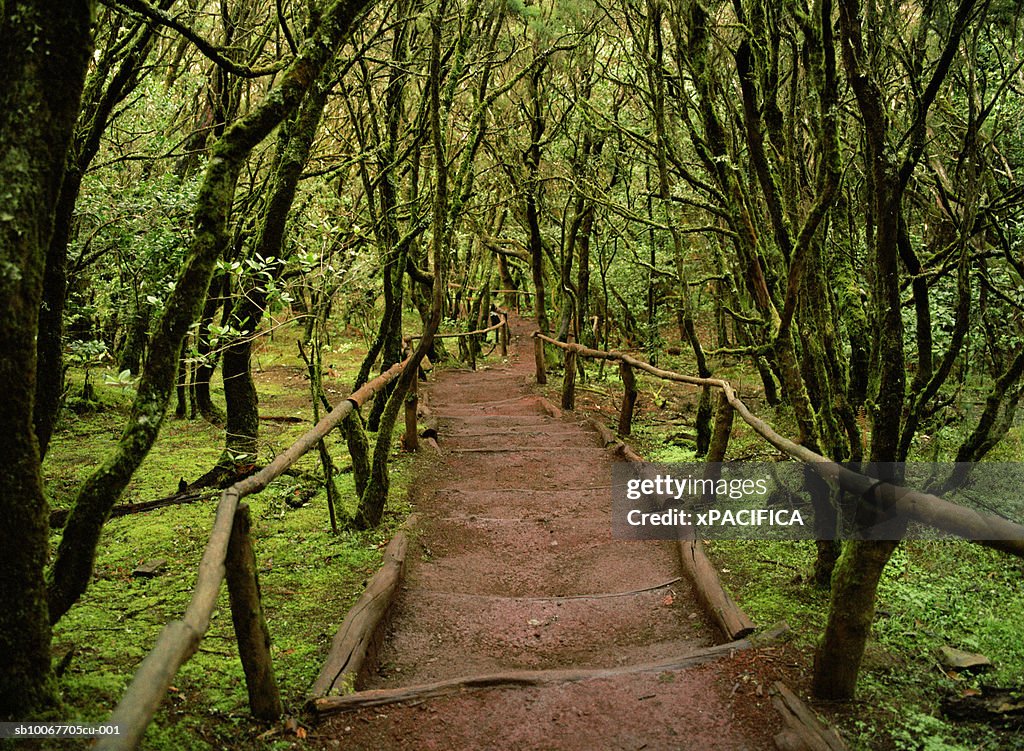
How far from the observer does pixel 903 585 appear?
16.0 ft

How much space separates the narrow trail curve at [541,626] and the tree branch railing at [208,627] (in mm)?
418

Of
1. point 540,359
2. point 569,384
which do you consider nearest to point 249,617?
point 569,384

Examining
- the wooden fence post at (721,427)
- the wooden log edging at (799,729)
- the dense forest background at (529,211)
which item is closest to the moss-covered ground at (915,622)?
the wooden log edging at (799,729)

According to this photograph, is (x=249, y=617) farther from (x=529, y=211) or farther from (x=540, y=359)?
(x=540, y=359)

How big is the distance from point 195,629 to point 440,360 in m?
16.7

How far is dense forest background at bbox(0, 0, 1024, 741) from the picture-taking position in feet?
8.87

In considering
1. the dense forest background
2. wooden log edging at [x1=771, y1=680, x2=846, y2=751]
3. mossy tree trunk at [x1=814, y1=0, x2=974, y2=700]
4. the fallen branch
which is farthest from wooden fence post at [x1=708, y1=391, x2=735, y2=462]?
the fallen branch

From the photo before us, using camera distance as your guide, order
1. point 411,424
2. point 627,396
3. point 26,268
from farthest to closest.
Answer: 1. point 627,396
2. point 411,424
3. point 26,268

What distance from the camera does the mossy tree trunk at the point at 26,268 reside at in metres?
2.55

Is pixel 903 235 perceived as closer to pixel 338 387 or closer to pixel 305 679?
pixel 305 679

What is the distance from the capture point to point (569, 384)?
11.8 m

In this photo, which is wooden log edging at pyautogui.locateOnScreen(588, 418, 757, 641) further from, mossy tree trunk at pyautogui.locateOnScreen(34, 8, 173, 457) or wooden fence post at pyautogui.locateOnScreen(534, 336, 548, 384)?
wooden fence post at pyautogui.locateOnScreen(534, 336, 548, 384)

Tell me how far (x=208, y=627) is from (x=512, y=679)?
1674mm

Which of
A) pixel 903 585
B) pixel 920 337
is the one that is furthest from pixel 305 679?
pixel 920 337
